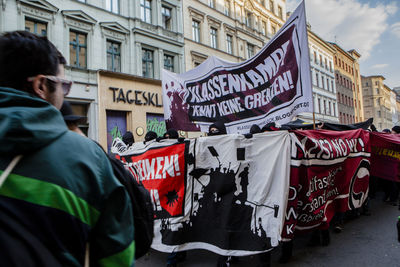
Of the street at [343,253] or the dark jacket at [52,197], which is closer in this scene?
the dark jacket at [52,197]

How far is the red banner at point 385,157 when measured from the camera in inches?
258

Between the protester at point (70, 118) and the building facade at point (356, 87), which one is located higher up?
the building facade at point (356, 87)

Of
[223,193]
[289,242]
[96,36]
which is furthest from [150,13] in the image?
[289,242]

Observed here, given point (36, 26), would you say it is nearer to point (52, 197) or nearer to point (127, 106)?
point (127, 106)

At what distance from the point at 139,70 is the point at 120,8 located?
13.1 ft

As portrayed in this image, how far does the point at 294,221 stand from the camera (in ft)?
12.3

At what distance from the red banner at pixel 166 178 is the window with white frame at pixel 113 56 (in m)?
13.2

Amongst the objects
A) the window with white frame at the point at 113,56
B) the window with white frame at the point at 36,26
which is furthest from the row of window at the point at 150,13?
the window with white frame at the point at 36,26

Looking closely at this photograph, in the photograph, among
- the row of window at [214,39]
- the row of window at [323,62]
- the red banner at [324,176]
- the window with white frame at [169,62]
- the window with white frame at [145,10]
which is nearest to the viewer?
the red banner at [324,176]

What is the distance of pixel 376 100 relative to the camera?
79062 millimetres

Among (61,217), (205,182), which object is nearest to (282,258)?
(205,182)

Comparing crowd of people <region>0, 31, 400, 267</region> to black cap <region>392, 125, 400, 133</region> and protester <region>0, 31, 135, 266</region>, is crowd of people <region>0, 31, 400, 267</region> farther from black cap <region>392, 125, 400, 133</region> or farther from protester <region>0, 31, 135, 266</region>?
black cap <region>392, 125, 400, 133</region>

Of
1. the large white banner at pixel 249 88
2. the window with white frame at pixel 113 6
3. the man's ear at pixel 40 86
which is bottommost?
the man's ear at pixel 40 86

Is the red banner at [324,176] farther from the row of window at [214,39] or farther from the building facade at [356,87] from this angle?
Answer: the building facade at [356,87]
